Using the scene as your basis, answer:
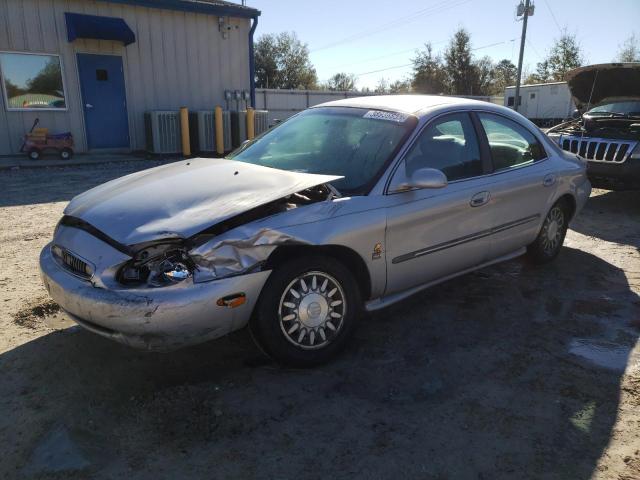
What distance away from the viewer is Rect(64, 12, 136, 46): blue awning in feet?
38.8

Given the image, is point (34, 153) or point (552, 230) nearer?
point (552, 230)

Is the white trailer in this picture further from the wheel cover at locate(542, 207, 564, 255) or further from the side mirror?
the side mirror

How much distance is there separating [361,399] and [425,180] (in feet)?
4.65

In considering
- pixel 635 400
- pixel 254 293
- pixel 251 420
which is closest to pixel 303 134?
pixel 254 293

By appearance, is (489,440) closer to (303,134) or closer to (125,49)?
(303,134)

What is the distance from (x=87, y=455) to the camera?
2.31 meters

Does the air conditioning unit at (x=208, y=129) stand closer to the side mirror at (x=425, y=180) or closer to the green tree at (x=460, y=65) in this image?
the side mirror at (x=425, y=180)

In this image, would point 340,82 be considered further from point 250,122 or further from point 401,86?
point 250,122

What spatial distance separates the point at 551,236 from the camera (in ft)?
16.1

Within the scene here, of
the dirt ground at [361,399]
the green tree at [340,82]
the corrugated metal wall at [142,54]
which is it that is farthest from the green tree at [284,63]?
the dirt ground at [361,399]

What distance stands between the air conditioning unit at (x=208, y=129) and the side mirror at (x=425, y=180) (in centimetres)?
1139

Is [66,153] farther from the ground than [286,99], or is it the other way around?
[286,99]

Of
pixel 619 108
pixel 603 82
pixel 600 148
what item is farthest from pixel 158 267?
pixel 619 108

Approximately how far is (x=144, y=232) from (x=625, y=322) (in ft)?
11.5
